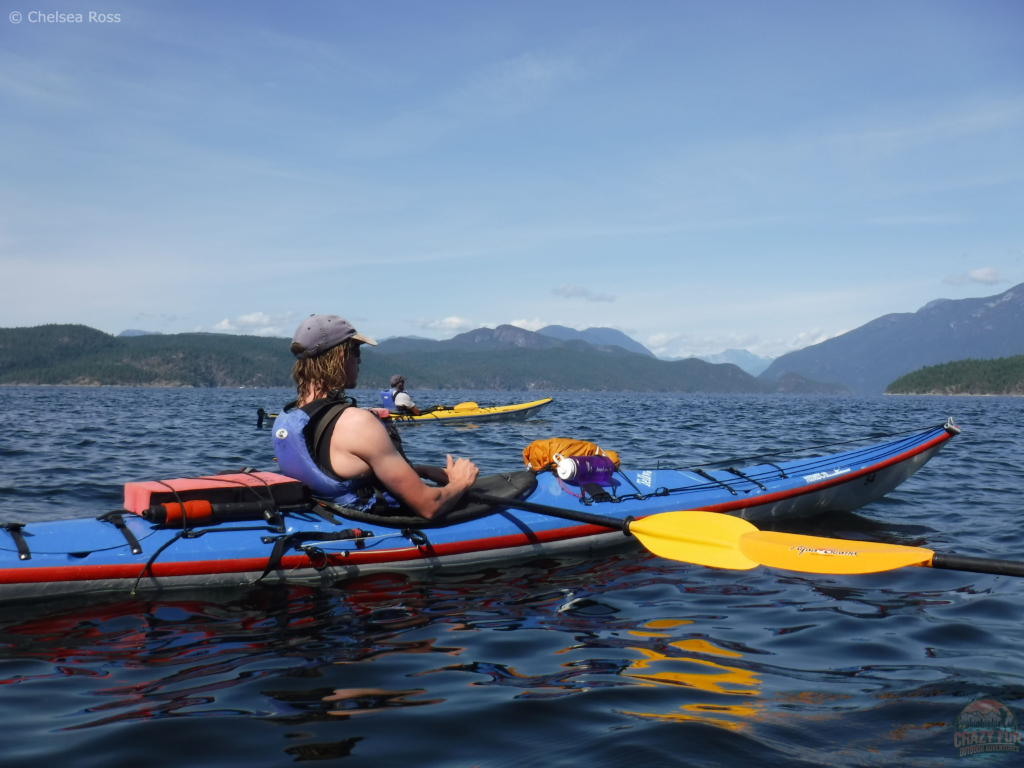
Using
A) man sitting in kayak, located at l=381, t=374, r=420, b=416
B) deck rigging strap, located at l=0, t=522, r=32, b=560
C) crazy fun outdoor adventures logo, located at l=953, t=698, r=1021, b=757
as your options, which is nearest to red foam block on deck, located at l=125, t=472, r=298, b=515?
deck rigging strap, located at l=0, t=522, r=32, b=560

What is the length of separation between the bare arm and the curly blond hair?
0.26 meters

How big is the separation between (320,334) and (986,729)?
464cm

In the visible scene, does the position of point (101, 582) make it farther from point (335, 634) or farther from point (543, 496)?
point (543, 496)

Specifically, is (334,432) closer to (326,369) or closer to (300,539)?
(326,369)

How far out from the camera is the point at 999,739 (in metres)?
3.35

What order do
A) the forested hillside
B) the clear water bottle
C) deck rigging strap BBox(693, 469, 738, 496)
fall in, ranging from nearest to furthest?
the clear water bottle < deck rigging strap BBox(693, 469, 738, 496) < the forested hillside

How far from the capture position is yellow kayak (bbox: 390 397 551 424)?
23625 millimetres

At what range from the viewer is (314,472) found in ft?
18.7

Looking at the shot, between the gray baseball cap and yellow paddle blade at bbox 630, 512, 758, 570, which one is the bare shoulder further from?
yellow paddle blade at bbox 630, 512, 758, 570

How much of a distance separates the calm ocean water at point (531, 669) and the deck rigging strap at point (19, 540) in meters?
0.38

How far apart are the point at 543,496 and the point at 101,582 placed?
12.9 ft

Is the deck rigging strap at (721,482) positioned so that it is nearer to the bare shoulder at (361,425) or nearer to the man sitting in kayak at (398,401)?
the bare shoulder at (361,425)

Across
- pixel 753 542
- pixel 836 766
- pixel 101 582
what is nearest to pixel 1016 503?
pixel 753 542

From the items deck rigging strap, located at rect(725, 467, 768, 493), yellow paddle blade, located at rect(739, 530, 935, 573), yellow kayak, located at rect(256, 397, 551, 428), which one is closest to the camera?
yellow paddle blade, located at rect(739, 530, 935, 573)
